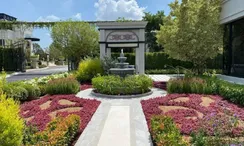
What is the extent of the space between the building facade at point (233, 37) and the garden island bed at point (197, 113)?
6.06m

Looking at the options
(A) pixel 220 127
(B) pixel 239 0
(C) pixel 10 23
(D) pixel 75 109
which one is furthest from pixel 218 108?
(C) pixel 10 23

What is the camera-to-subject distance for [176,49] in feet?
44.8

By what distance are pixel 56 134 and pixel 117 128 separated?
6.13 ft

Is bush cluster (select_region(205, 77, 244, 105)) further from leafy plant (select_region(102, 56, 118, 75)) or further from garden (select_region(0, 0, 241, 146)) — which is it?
leafy plant (select_region(102, 56, 118, 75))

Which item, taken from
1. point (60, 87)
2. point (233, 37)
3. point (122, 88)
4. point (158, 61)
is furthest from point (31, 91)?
point (158, 61)

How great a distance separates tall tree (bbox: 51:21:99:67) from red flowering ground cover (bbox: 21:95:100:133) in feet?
40.3

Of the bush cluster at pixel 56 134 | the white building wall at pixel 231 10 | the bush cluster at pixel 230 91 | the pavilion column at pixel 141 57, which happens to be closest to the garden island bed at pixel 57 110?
the bush cluster at pixel 56 134

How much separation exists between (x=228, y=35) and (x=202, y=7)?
3074mm

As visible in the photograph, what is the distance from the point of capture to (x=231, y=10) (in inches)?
519

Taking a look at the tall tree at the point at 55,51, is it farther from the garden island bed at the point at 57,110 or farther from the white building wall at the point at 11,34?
the garden island bed at the point at 57,110

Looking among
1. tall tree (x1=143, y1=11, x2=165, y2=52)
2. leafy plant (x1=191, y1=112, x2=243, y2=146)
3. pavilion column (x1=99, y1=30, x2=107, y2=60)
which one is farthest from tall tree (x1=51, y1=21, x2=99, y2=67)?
leafy plant (x1=191, y1=112, x2=243, y2=146)

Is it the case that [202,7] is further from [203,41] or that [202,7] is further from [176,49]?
[176,49]

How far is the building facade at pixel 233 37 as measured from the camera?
12930 millimetres

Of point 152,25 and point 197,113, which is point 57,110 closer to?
point 197,113
